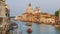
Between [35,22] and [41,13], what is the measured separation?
4591mm

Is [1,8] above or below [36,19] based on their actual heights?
above

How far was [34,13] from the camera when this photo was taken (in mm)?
42562

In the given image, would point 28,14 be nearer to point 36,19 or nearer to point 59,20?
point 36,19

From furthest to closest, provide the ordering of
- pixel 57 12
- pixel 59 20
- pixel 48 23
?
1. pixel 48 23
2. pixel 57 12
3. pixel 59 20

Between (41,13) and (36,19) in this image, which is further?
(41,13)

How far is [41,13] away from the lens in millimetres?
43812

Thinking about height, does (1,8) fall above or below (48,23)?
above

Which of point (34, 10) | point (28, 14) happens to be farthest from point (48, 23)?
point (34, 10)

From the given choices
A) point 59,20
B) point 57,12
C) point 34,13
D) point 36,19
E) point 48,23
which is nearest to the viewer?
point 59,20

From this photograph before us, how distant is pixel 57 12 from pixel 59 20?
293 cm

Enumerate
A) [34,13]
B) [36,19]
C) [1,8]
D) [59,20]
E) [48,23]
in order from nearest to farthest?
[1,8] < [59,20] < [48,23] < [36,19] < [34,13]

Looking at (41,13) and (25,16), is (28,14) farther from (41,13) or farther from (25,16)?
(41,13)

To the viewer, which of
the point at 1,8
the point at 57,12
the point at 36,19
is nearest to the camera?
the point at 1,8

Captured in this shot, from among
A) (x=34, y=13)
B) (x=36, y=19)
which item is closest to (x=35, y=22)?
(x=36, y=19)
